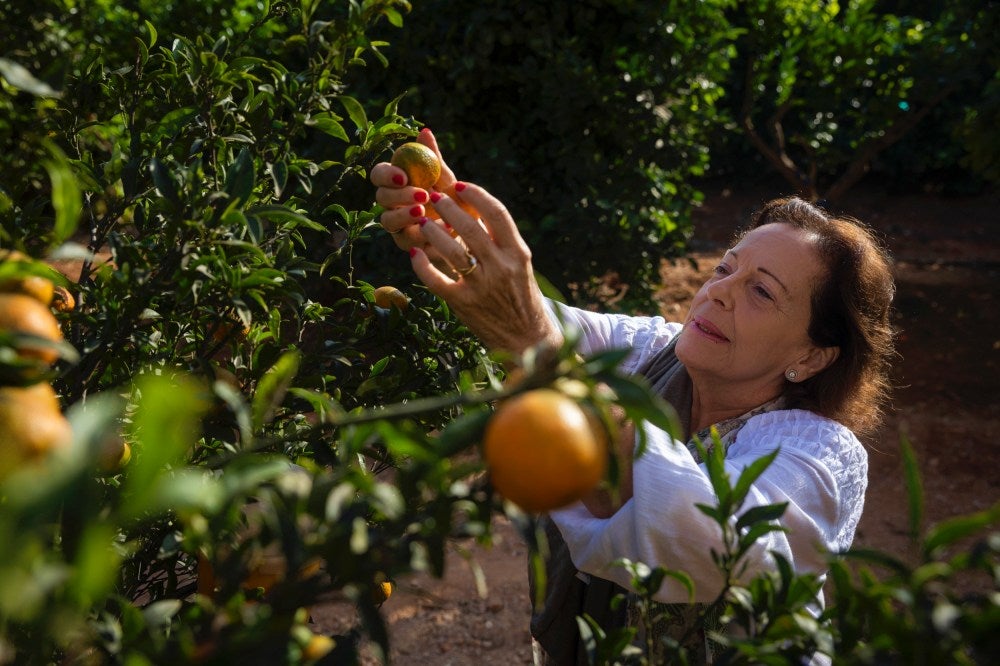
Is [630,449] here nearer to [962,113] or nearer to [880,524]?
[880,524]

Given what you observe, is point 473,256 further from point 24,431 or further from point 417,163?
point 24,431

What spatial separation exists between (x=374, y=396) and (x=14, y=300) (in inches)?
19.2

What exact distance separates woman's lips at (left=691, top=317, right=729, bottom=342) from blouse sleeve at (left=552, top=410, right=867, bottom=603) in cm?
21

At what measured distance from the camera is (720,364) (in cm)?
144

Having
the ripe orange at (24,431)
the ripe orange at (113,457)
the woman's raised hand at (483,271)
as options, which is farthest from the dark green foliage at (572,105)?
the ripe orange at (24,431)

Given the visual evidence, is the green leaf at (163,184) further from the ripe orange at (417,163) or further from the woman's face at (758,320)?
the woman's face at (758,320)

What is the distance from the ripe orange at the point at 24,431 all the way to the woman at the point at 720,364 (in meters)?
0.67

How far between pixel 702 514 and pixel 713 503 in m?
0.02

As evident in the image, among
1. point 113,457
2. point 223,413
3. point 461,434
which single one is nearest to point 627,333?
point 223,413

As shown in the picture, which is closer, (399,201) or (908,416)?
(399,201)

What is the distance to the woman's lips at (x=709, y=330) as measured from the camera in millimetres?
1449

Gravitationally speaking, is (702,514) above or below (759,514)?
below

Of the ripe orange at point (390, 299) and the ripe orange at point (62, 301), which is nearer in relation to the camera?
the ripe orange at point (62, 301)

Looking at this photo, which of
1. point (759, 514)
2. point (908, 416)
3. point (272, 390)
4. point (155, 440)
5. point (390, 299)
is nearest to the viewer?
point (155, 440)
